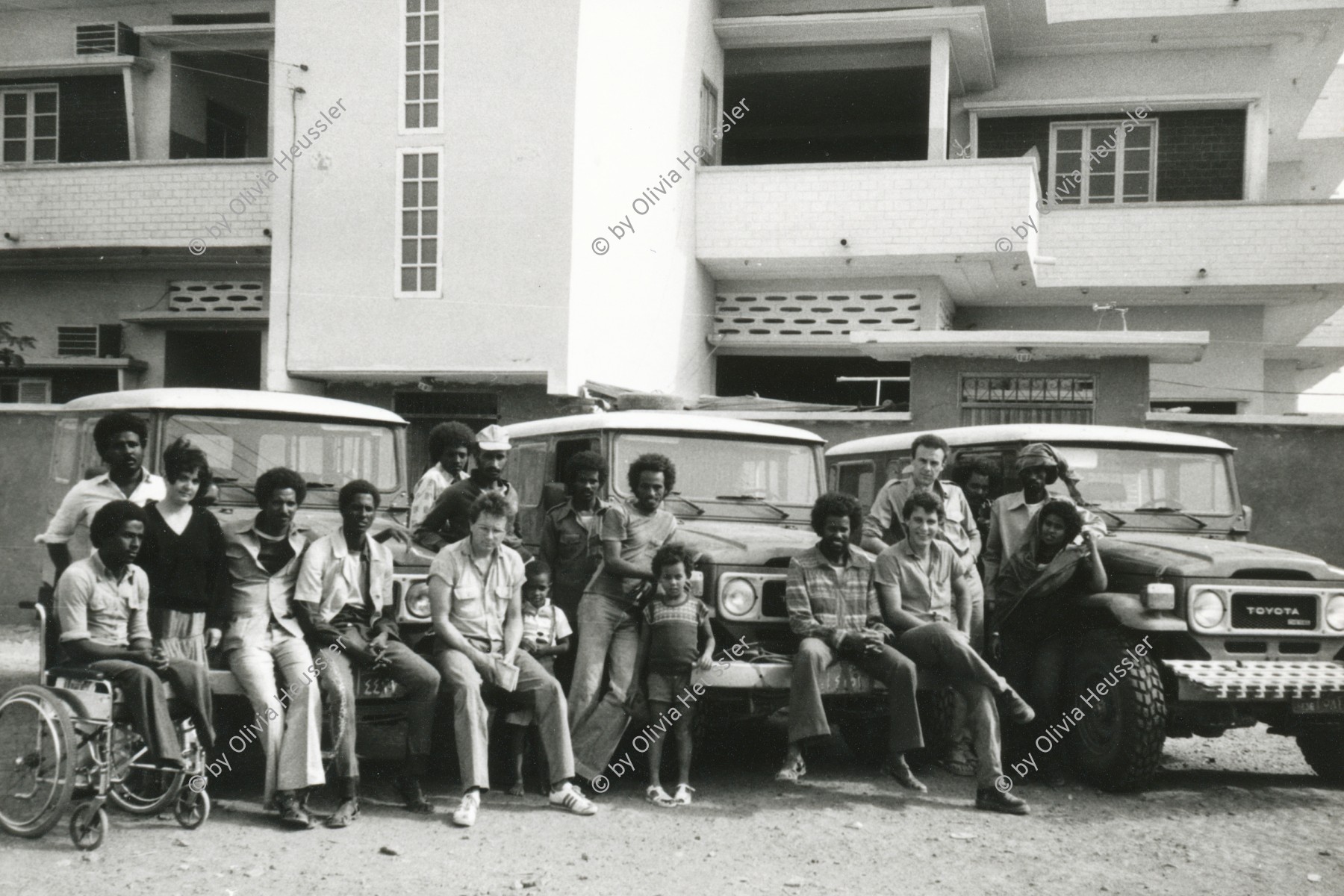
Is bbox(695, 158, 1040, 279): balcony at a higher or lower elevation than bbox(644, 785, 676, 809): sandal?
higher

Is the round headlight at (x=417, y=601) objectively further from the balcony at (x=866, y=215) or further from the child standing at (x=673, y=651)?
the balcony at (x=866, y=215)

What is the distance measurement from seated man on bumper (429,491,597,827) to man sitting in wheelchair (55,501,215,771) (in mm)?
1151

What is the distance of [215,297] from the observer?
18.6 metres

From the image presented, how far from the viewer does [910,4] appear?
61.4 ft

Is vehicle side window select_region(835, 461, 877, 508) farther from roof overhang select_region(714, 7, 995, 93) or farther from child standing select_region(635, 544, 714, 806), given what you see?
roof overhang select_region(714, 7, 995, 93)

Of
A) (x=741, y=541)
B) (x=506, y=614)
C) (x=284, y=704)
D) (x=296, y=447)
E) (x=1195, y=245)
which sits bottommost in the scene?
(x=284, y=704)

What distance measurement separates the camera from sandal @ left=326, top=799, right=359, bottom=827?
612cm

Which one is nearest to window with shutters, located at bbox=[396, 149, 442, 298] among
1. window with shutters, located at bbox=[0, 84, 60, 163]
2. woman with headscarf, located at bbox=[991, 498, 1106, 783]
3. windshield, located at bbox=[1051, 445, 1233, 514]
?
window with shutters, located at bbox=[0, 84, 60, 163]

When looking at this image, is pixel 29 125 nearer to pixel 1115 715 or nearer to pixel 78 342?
pixel 78 342

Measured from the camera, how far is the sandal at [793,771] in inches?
272

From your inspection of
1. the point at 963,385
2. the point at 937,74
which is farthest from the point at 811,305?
the point at 963,385

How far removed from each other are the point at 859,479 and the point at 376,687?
4217 mm

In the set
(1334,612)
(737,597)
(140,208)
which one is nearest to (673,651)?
(737,597)

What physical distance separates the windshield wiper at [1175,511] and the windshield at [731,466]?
1.98 m
